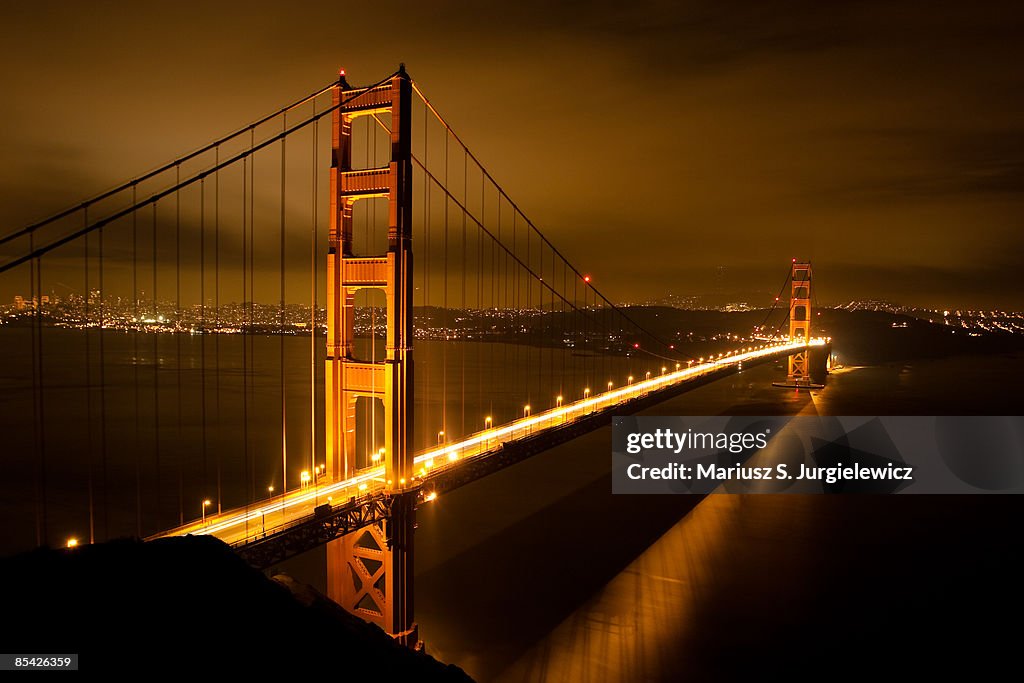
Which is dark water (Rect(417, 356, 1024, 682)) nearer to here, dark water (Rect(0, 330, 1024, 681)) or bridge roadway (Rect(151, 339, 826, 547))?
dark water (Rect(0, 330, 1024, 681))

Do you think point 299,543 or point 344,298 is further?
point 344,298

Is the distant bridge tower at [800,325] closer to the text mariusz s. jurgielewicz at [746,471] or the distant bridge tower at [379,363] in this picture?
the text mariusz s. jurgielewicz at [746,471]

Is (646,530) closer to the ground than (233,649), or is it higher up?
closer to the ground

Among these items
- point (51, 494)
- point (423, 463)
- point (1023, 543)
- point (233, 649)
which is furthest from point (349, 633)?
point (51, 494)

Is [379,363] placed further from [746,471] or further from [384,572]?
[746,471]

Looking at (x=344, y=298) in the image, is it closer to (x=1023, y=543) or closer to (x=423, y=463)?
(x=423, y=463)

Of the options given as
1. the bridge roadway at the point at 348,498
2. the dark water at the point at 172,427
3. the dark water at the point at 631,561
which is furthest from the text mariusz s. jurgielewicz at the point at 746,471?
the bridge roadway at the point at 348,498

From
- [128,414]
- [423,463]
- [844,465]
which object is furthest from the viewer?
[128,414]
